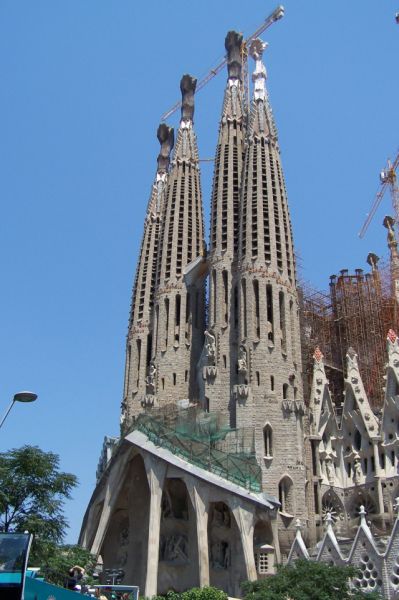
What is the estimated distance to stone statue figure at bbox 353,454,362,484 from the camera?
128 feet

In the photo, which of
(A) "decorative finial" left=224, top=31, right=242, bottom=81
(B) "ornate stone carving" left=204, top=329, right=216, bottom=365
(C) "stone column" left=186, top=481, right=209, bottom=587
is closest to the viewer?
(C) "stone column" left=186, top=481, right=209, bottom=587

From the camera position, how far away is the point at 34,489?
2295 cm

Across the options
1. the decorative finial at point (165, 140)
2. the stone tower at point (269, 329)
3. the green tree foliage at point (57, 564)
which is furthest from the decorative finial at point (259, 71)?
the green tree foliage at point (57, 564)

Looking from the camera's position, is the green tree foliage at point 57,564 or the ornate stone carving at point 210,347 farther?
the ornate stone carving at point 210,347

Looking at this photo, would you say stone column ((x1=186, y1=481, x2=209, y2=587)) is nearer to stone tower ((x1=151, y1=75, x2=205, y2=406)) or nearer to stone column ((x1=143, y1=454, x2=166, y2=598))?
stone column ((x1=143, y1=454, x2=166, y2=598))

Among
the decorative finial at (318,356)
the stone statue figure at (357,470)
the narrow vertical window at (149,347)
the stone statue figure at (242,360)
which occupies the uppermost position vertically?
the narrow vertical window at (149,347)

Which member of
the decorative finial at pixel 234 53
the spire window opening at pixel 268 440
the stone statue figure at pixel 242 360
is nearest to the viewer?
the spire window opening at pixel 268 440

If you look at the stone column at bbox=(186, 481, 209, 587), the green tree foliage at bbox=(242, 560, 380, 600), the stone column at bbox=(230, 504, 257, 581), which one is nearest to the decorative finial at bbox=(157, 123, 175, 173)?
the stone column at bbox=(186, 481, 209, 587)

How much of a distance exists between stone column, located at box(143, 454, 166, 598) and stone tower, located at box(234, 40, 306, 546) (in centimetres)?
469

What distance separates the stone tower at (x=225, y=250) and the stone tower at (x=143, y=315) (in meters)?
5.25

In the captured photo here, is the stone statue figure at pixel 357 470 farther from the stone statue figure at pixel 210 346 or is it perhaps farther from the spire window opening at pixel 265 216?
the spire window opening at pixel 265 216

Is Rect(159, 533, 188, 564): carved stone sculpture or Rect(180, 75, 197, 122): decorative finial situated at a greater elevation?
Rect(180, 75, 197, 122): decorative finial

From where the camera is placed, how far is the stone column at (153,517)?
32.4 metres

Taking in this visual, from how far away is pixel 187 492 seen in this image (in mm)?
35250
